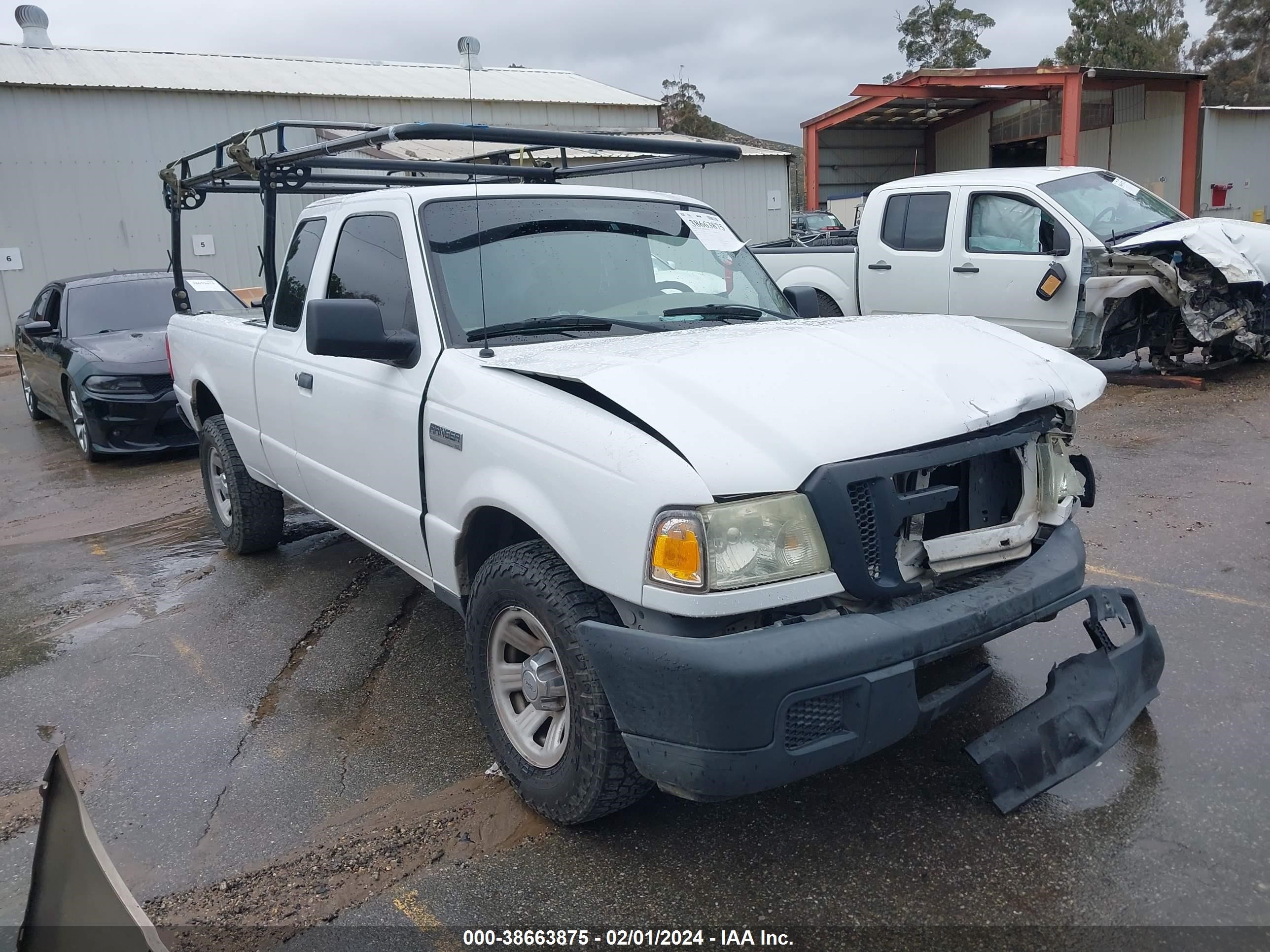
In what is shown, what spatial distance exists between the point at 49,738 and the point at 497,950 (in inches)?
91.1

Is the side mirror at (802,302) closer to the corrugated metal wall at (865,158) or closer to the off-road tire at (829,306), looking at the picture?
the off-road tire at (829,306)

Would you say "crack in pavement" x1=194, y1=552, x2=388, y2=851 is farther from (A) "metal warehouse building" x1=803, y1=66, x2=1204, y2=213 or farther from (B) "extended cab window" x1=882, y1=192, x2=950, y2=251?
(A) "metal warehouse building" x1=803, y1=66, x2=1204, y2=213

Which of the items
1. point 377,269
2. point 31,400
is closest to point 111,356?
point 31,400

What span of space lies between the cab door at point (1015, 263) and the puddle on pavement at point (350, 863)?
718cm

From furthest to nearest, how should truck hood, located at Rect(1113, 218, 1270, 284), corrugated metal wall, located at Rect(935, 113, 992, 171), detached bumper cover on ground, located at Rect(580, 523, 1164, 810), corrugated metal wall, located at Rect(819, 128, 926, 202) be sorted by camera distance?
1. corrugated metal wall, located at Rect(819, 128, 926, 202)
2. corrugated metal wall, located at Rect(935, 113, 992, 171)
3. truck hood, located at Rect(1113, 218, 1270, 284)
4. detached bumper cover on ground, located at Rect(580, 523, 1164, 810)

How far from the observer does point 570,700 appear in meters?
2.76

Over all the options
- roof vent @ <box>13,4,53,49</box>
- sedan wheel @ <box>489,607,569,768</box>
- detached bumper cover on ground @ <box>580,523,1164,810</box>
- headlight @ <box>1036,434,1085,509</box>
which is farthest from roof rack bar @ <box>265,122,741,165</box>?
roof vent @ <box>13,4,53,49</box>

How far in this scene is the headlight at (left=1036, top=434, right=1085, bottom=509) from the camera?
3068mm

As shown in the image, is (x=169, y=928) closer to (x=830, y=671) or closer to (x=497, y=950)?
(x=497, y=950)

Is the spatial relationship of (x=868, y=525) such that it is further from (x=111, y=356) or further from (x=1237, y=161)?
(x=1237, y=161)

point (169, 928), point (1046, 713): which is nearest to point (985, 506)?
point (1046, 713)

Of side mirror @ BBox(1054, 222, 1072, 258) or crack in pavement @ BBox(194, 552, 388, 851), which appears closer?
crack in pavement @ BBox(194, 552, 388, 851)

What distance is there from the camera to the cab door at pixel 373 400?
3.55 m

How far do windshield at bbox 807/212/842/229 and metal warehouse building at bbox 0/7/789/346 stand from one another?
146 cm
